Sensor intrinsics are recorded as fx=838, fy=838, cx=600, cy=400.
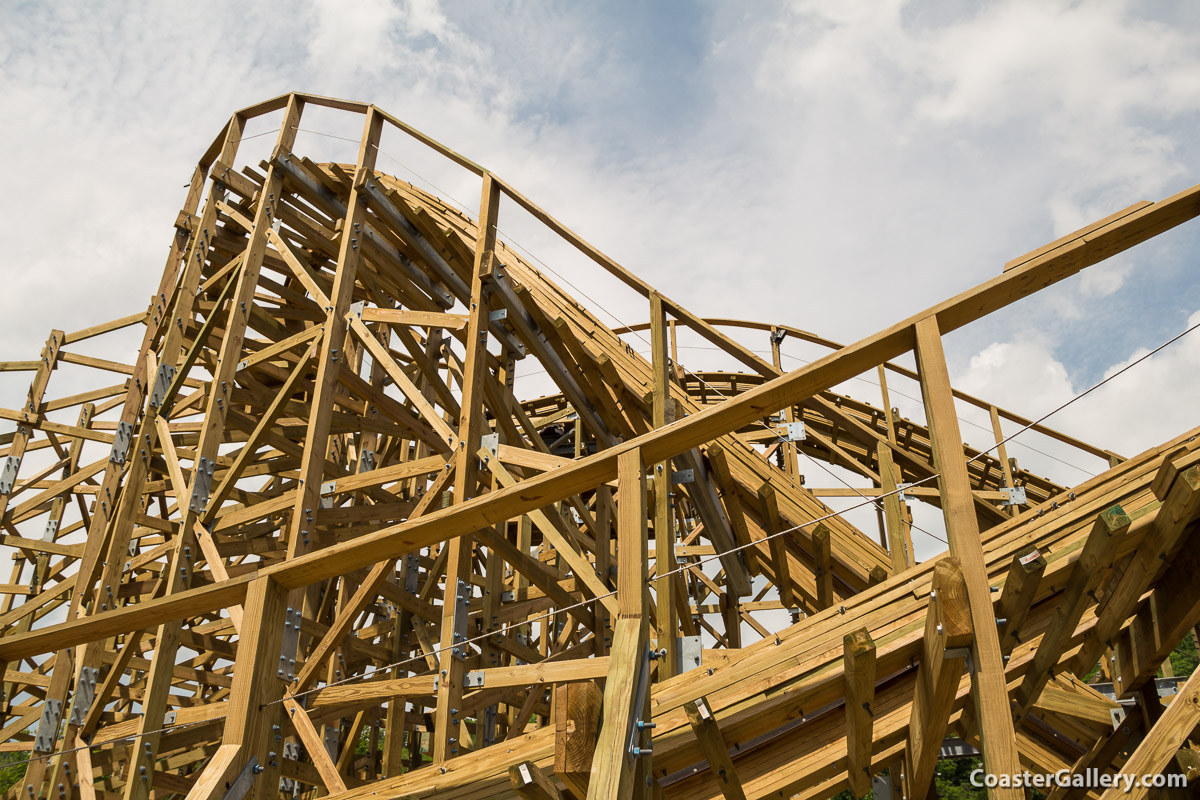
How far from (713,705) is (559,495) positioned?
112 centimetres

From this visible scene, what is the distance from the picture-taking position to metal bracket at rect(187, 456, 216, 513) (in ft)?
20.1

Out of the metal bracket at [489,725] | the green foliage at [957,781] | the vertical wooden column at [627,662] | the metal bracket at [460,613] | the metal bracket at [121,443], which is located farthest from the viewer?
the green foliage at [957,781]

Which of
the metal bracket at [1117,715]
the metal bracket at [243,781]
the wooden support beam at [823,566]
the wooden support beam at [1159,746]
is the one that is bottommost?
the wooden support beam at [1159,746]

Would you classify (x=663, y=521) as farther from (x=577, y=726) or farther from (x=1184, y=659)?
(x=1184, y=659)

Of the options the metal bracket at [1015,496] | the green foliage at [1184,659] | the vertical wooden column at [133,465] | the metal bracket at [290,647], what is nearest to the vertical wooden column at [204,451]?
the vertical wooden column at [133,465]

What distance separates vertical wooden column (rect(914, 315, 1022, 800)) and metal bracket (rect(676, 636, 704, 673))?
2514 mm

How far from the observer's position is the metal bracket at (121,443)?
24.5 ft

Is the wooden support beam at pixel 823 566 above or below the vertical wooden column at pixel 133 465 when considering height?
below

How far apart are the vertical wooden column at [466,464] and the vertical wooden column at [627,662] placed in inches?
74.5

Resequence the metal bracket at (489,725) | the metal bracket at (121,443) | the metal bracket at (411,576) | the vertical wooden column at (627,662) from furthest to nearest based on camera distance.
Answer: the metal bracket at (489,725) → the metal bracket at (411,576) → the metal bracket at (121,443) → the vertical wooden column at (627,662)

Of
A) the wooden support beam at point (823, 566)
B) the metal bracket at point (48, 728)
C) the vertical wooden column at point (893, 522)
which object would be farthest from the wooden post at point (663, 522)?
the metal bracket at point (48, 728)

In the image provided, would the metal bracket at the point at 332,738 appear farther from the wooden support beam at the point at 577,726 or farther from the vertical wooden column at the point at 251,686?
the wooden support beam at the point at 577,726

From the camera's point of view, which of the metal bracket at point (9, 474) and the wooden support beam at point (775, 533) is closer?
the wooden support beam at point (775, 533)

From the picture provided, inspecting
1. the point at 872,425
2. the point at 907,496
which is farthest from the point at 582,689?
the point at 872,425
